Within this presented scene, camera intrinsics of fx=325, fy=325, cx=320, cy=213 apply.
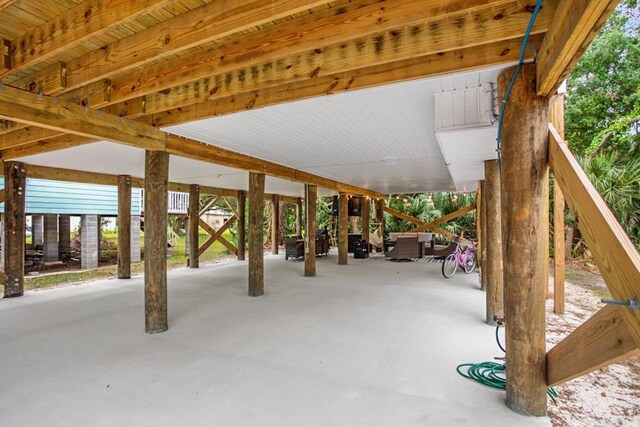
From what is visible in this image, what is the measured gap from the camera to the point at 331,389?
8.01ft

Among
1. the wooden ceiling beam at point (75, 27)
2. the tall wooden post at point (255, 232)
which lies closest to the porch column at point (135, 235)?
the tall wooden post at point (255, 232)

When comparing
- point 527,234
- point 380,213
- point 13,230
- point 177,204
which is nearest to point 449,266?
point 380,213

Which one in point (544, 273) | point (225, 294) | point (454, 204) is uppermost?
point (454, 204)

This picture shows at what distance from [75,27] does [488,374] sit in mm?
3784

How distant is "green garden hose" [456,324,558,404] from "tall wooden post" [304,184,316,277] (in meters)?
4.75

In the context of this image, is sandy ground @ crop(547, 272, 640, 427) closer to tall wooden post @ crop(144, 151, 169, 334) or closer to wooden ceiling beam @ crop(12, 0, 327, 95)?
wooden ceiling beam @ crop(12, 0, 327, 95)

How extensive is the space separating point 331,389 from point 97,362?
2.18 meters

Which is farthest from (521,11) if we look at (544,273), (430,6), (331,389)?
(331,389)

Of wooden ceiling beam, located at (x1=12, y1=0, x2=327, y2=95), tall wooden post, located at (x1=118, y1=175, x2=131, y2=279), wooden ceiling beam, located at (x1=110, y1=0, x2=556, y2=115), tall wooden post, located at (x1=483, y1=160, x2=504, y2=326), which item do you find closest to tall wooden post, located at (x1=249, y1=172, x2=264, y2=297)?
wooden ceiling beam, located at (x1=110, y1=0, x2=556, y2=115)

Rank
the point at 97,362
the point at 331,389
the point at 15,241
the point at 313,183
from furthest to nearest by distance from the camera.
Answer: the point at 313,183, the point at 15,241, the point at 97,362, the point at 331,389

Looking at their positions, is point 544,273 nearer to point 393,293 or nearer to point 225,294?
point 393,293

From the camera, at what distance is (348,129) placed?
372 centimetres

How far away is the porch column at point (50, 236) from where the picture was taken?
32.7ft

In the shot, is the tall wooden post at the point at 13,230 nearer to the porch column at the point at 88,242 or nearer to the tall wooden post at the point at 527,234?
the porch column at the point at 88,242
